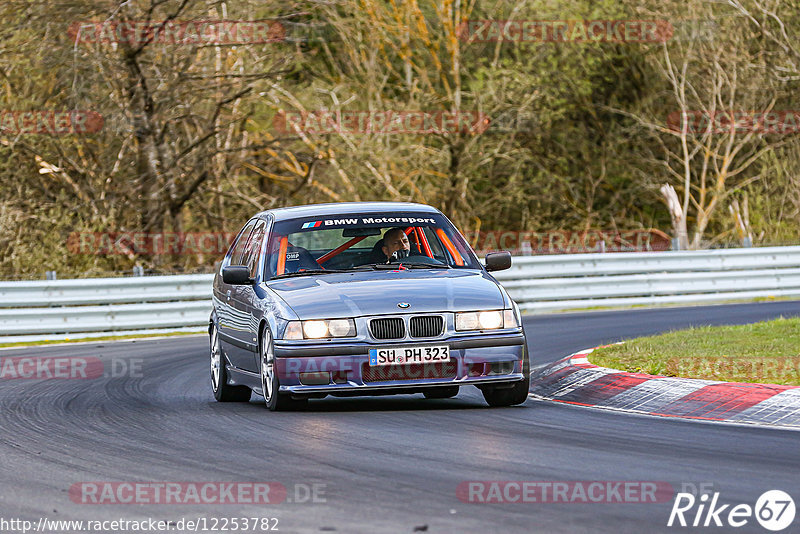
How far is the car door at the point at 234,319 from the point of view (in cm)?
1144

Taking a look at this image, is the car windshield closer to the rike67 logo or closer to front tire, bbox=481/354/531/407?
front tire, bbox=481/354/531/407

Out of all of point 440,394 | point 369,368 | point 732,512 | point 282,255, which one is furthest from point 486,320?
point 732,512

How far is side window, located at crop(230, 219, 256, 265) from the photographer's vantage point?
1284 centimetres

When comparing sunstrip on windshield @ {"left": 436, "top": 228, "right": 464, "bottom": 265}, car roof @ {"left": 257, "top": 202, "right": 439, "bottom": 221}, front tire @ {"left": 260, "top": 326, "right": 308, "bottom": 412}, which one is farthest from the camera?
car roof @ {"left": 257, "top": 202, "right": 439, "bottom": 221}

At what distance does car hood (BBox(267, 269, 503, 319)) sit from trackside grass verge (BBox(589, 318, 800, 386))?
1.63m

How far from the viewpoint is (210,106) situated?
2970 cm

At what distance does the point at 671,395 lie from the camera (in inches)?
402

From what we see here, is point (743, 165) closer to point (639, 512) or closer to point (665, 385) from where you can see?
point (665, 385)

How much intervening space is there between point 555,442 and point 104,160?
20621mm

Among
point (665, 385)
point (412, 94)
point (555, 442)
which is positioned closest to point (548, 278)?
point (412, 94)

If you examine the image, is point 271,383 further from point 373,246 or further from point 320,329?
point 373,246

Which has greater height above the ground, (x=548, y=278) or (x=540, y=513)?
(x=540, y=513)

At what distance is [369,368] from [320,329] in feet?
1.47

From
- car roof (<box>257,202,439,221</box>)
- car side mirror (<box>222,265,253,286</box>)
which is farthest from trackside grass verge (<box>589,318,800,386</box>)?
car side mirror (<box>222,265,253,286</box>)
